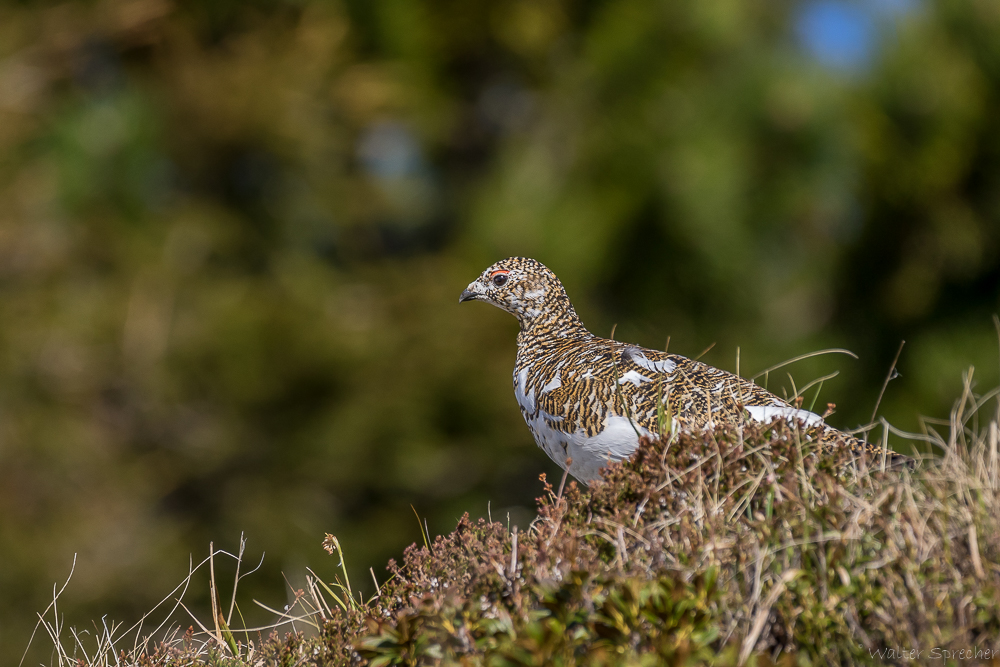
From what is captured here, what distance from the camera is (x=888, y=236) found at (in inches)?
609

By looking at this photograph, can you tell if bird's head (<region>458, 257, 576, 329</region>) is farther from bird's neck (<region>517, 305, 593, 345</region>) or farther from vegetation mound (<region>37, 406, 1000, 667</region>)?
vegetation mound (<region>37, 406, 1000, 667</region>)

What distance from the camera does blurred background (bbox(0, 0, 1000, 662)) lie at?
14.7 meters

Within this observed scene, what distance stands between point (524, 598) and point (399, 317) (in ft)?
47.6

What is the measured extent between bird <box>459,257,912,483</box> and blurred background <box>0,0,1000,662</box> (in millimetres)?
9124

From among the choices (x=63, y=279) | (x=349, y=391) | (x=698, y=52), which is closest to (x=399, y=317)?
(x=349, y=391)

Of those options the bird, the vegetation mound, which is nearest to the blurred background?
the bird

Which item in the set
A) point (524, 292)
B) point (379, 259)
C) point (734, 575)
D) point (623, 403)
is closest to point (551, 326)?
point (524, 292)

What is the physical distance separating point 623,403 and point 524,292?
1.43 meters

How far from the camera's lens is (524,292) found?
489 centimetres

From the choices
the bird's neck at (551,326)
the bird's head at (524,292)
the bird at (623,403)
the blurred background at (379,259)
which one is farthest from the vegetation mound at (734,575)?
the blurred background at (379,259)
